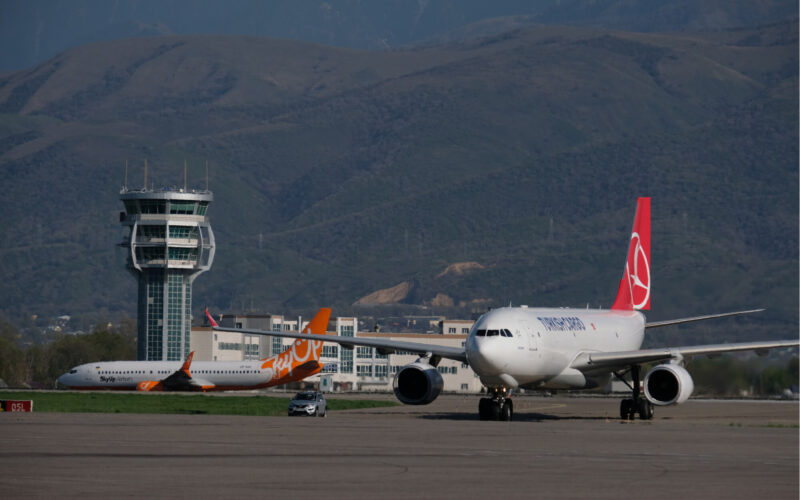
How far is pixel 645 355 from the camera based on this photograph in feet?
180

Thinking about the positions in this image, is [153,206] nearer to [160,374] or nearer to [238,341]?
[160,374]

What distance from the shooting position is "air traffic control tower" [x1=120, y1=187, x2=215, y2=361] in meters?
136

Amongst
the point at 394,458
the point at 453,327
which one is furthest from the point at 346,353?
the point at 394,458

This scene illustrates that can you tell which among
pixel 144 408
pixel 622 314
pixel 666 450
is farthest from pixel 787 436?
pixel 144 408

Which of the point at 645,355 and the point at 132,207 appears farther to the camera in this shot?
the point at 132,207

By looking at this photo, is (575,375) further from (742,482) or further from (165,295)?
(165,295)

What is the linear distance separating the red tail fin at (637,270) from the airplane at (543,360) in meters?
9.60

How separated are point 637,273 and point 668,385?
56.3 ft

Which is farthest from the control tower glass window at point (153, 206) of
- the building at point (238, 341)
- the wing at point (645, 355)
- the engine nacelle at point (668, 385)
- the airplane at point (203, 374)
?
the engine nacelle at point (668, 385)

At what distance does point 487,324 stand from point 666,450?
48.6 feet

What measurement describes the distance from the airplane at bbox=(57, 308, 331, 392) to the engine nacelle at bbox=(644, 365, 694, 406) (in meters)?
46.1

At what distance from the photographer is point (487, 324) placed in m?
52.9

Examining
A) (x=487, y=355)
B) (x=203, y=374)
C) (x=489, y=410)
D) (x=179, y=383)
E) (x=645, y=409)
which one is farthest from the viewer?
(x=203, y=374)

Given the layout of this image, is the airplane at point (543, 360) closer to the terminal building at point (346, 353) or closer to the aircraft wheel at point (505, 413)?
the aircraft wheel at point (505, 413)
